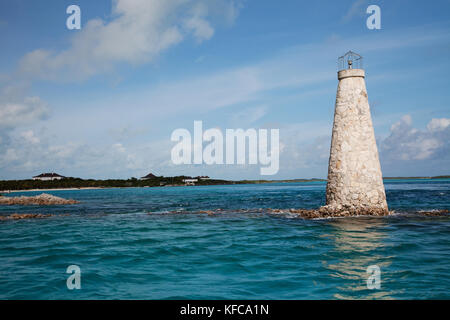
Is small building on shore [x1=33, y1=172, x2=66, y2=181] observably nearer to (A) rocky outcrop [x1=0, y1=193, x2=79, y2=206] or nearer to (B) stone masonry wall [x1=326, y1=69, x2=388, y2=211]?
(A) rocky outcrop [x1=0, y1=193, x2=79, y2=206]

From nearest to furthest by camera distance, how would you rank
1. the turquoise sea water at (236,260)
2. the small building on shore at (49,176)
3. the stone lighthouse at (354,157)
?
the turquoise sea water at (236,260) < the stone lighthouse at (354,157) < the small building on shore at (49,176)

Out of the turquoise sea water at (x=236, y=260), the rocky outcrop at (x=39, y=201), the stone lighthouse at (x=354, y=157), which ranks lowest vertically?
the rocky outcrop at (x=39, y=201)

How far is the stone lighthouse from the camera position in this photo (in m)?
23.0

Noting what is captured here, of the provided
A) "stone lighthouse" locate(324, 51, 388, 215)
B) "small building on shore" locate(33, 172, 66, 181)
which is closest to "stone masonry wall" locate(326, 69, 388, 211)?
"stone lighthouse" locate(324, 51, 388, 215)

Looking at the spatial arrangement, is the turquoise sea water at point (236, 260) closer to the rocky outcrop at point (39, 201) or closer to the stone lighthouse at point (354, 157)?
the stone lighthouse at point (354, 157)

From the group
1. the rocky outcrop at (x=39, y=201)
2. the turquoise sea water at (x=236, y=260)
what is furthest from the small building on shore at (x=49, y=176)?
the turquoise sea water at (x=236, y=260)

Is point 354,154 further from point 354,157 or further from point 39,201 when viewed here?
point 39,201

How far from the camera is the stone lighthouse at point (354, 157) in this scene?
22969mm

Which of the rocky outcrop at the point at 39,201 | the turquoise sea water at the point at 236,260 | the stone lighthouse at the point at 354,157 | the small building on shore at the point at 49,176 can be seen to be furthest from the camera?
the small building on shore at the point at 49,176
